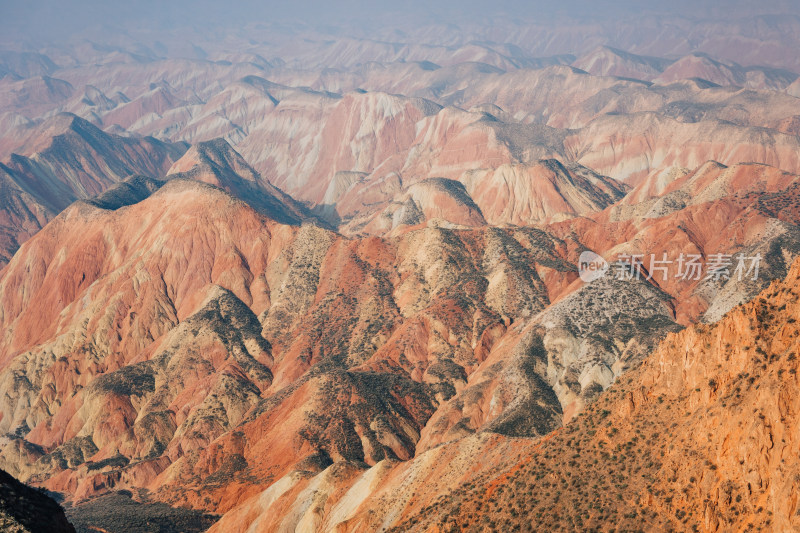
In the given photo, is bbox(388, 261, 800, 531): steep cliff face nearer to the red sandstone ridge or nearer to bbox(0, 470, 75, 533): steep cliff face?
the red sandstone ridge

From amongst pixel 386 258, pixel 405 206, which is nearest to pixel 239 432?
pixel 386 258

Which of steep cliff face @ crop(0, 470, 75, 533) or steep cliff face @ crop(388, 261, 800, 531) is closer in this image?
steep cliff face @ crop(388, 261, 800, 531)

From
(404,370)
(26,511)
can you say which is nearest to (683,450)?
(26,511)

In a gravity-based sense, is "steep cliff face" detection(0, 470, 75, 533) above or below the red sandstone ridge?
above

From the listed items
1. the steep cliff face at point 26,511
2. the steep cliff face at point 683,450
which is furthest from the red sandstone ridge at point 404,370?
the steep cliff face at point 26,511

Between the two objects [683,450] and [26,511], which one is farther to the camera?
[26,511]

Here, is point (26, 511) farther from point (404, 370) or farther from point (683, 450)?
point (404, 370)

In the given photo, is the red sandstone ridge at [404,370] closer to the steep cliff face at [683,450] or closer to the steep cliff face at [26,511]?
the steep cliff face at [683,450]

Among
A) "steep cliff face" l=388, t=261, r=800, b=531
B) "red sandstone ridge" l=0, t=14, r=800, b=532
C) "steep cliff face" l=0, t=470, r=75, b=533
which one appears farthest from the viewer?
"steep cliff face" l=0, t=470, r=75, b=533

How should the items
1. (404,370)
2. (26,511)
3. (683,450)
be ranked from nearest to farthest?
(683,450), (26,511), (404,370)

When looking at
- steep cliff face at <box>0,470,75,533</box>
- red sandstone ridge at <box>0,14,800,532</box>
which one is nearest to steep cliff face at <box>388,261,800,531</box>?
red sandstone ridge at <box>0,14,800,532</box>

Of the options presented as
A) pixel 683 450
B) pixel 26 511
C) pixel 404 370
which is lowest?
pixel 404 370
